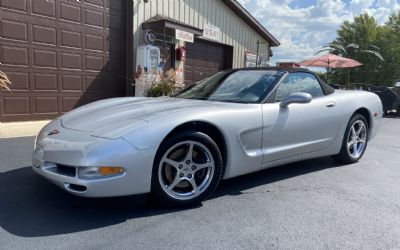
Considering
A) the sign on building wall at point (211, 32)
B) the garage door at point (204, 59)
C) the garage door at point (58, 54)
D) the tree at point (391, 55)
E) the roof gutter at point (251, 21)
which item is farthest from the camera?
the tree at point (391, 55)

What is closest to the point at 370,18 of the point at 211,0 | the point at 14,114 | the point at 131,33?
the point at 211,0

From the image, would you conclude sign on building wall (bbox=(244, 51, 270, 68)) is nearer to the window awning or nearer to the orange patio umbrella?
the orange patio umbrella

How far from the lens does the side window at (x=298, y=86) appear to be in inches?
161

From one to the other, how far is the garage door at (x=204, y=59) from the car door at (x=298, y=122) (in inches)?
269

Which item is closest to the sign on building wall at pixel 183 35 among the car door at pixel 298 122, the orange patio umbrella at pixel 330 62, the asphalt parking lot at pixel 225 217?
the car door at pixel 298 122

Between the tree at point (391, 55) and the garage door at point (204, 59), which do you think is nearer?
the garage door at point (204, 59)

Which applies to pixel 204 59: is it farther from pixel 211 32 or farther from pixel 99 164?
pixel 99 164

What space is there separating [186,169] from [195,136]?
30 centimetres

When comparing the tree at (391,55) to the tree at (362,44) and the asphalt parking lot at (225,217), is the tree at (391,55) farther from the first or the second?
the asphalt parking lot at (225,217)

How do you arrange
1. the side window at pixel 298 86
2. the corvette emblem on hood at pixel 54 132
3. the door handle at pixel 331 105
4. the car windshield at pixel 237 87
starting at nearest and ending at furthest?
the corvette emblem on hood at pixel 54 132
the car windshield at pixel 237 87
the side window at pixel 298 86
the door handle at pixel 331 105

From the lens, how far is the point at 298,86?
14.5 feet

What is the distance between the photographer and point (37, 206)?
10.3 ft

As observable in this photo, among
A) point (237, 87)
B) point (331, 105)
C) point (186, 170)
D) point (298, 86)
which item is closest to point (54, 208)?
point (186, 170)

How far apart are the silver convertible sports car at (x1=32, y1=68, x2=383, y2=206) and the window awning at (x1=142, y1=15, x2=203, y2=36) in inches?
197
